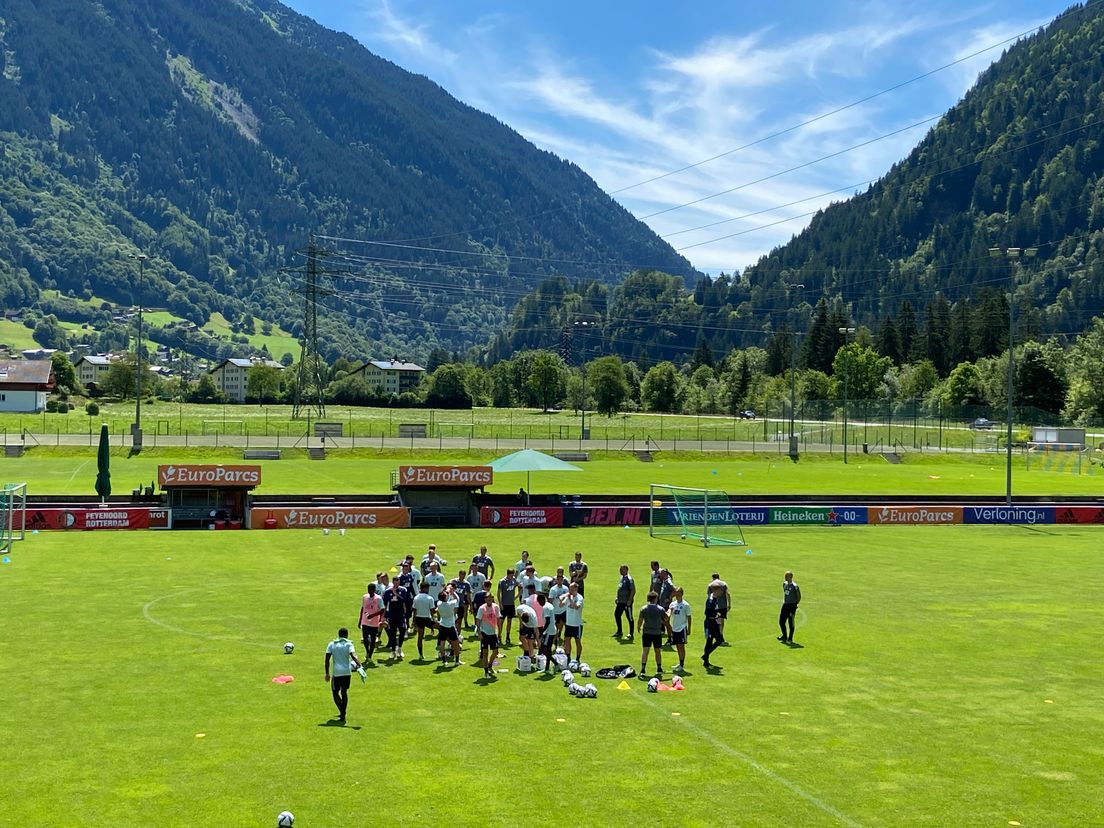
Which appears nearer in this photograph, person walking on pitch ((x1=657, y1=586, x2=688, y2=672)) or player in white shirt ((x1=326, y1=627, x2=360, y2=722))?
player in white shirt ((x1=326, y1=627, x2=360, y2=722))

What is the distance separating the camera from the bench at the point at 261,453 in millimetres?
81562

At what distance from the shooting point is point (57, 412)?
130m

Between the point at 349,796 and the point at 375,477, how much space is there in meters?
55.6

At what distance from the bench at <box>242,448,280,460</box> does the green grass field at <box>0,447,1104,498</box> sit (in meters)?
0.75

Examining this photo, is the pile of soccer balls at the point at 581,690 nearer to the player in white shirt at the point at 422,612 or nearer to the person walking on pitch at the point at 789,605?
the player in white shirt at the point at 422,612

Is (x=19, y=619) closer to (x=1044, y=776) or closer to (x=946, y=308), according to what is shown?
(x=1044, y=776)

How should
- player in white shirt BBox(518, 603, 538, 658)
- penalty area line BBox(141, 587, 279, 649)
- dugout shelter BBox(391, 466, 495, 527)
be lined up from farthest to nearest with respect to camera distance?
dugout shelter BBox(391, 466, 495, 527), penalty area line BBox(141, 587, 279, 649), player in white shirt BBox(518, 603, 538, 658)

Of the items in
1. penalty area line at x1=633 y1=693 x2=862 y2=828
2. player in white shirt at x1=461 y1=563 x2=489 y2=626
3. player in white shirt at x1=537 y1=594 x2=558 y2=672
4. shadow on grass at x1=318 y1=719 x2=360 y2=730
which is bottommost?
penalty area line at x1=633 y1=693 x2=862 y2=828

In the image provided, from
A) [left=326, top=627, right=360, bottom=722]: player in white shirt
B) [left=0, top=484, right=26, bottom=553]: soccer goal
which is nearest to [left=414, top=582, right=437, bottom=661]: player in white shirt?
[left=326, top=627, right=360, bottom=722]: player in white shirt

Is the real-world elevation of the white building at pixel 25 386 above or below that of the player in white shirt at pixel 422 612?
above

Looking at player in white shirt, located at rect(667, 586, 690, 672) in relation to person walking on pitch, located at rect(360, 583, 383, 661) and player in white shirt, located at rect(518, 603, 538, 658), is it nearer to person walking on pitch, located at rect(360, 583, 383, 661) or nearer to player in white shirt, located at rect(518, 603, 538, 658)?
player in white shirt, located at rect(518, 603, 538, 658)

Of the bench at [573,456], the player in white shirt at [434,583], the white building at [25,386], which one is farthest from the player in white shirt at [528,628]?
the white building at [25,386]

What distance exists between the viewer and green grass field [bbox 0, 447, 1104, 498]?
64.9m

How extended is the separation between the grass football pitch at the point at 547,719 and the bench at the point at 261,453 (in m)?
49.2
